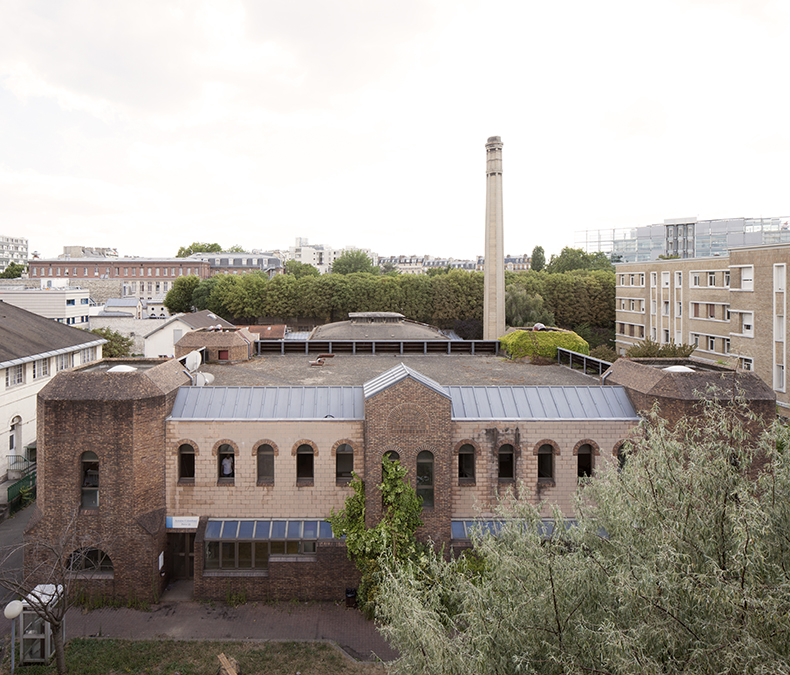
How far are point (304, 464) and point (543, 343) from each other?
17770 mm

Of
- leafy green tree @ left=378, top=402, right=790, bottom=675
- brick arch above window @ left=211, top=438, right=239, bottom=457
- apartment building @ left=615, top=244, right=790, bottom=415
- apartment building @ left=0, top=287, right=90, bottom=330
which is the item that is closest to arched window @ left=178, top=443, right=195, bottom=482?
brick arch above window @ left=211, top=438, right=239, bottom=457

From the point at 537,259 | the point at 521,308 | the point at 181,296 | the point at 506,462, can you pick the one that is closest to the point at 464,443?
the point at 506,462

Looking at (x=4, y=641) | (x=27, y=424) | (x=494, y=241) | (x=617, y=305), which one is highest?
(x=494, y=241)

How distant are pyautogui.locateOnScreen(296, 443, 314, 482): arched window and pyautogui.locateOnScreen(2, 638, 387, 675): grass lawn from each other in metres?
5.90

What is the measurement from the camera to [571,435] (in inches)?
839

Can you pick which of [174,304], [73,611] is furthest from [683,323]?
[174,304]

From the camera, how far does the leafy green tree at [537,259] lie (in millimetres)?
128250

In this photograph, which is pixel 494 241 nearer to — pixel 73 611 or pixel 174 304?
pixel 73 611

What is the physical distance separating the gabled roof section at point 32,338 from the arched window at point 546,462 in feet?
107

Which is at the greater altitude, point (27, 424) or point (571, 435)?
point (571, 435)

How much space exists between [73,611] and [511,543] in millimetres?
18100

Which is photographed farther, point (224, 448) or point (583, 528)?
point (224, 448)

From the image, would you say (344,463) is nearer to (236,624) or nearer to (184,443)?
(184,443)

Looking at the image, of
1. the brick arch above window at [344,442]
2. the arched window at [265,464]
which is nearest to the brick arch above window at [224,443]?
A: the arched window at [265,464]
